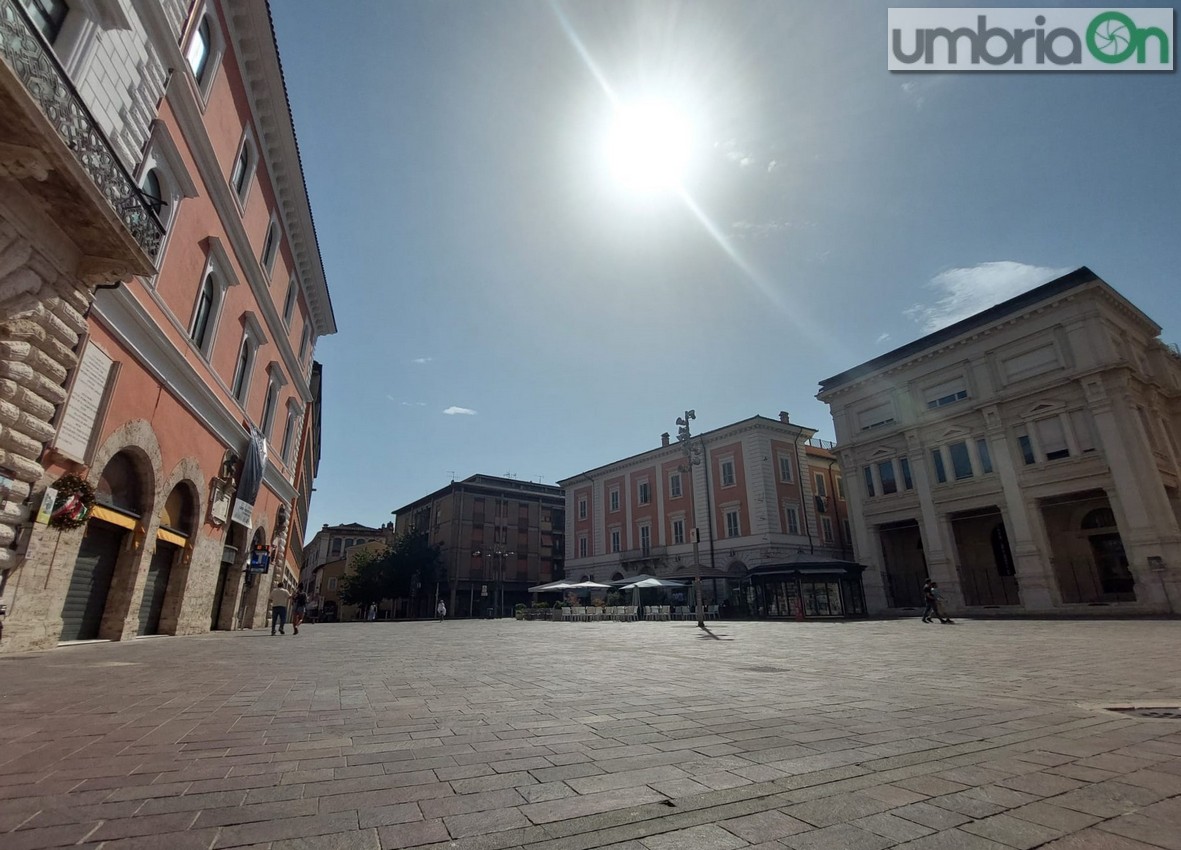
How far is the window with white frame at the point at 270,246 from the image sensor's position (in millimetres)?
18531

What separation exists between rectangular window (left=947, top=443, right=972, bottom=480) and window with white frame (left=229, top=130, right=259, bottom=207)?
32908mm

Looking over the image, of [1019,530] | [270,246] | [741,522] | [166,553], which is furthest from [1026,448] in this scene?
[166,553]

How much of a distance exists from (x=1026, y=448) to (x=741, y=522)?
53.7ft

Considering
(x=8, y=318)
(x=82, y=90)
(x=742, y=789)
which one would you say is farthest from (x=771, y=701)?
(x=82, y=90)

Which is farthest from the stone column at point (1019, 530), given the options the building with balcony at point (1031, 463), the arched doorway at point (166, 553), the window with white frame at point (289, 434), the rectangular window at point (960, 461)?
the window with white frame at point (289, 434)

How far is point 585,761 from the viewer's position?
3.54 meters

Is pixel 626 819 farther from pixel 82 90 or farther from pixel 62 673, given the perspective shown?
pixel 82 90

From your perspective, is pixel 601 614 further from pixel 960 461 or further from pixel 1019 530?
pixel 1019 530

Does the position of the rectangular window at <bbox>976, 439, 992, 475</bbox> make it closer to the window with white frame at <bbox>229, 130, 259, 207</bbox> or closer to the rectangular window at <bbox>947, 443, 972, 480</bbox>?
the rectangular window at <bbox>947, 443, 972, 480</bbox>

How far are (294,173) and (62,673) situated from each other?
17244mm

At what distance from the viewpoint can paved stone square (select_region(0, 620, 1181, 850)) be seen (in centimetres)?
243

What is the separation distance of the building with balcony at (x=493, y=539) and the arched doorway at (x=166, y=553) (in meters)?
40.1

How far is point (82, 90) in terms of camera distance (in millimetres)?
8188

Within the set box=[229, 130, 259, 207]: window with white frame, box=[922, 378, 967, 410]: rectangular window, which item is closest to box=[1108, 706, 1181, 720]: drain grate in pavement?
box=[229, 130, 259, 207]: window with white frame
